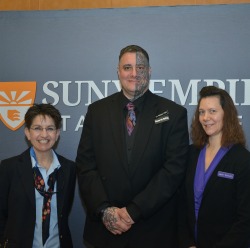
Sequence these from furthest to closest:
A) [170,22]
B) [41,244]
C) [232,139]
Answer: [170,22] → [41,244] → [232,139]

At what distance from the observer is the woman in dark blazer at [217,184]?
7.05 ft

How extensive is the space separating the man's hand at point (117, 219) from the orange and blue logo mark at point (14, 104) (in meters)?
1.43

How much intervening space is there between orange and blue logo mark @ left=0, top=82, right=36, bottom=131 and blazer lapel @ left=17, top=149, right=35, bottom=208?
2.90ft

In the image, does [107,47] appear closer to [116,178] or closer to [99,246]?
[116,178]

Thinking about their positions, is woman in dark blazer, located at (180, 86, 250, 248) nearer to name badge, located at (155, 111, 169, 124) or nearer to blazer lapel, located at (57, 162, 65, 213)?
name badge, located at (155, 111, 169, 124)

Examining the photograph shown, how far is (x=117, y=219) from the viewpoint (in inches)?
90.2

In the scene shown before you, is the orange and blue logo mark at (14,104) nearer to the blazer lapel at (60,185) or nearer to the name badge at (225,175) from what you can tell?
the blazer lapel at (60,185)

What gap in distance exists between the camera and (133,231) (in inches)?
94.4

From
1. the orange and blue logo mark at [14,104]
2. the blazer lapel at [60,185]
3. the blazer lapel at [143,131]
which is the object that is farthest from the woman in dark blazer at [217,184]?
the orange and blue logo mark at [14,104]

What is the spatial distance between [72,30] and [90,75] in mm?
417

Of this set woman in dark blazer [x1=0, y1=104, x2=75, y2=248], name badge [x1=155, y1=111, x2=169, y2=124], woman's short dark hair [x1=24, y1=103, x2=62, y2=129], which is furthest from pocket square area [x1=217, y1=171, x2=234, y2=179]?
woman's short dark hair [x1=24, y1=103, x2=62, y2=129]

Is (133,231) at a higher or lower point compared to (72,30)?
lower

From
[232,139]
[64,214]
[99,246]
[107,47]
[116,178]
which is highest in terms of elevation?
[107,47]

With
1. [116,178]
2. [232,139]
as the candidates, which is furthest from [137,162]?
[232,139]
